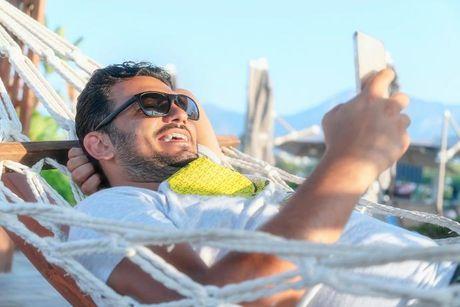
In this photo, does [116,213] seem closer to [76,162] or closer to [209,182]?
[209,182]

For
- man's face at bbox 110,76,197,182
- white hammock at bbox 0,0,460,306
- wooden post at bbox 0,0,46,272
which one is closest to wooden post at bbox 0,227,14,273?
wooden post at bbox 0,0,46,272

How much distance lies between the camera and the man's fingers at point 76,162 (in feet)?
5.62

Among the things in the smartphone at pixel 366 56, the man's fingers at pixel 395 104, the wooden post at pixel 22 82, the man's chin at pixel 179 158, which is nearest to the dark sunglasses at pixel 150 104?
the man's chin at pixel 179 158

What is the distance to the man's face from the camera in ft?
5.19

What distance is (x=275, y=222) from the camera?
995 millimetres

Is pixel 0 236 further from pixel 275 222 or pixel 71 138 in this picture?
pixel 275 222

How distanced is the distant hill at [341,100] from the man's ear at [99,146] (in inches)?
333

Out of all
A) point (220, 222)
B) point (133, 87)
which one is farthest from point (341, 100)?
point (220, 222)

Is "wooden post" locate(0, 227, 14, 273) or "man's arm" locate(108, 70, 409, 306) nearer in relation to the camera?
"man's arm" locate(108, 70, 409, 306)

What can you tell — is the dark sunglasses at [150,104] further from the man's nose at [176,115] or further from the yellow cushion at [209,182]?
the yellow cushion at [209,182]

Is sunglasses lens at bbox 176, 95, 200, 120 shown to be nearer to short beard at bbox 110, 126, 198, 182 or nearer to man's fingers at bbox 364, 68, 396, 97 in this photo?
short beard at bbox 110, 126, 198, 182

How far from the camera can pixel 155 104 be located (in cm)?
167

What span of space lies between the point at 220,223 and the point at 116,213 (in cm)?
20

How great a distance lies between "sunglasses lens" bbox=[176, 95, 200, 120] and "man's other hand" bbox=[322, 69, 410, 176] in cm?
79
